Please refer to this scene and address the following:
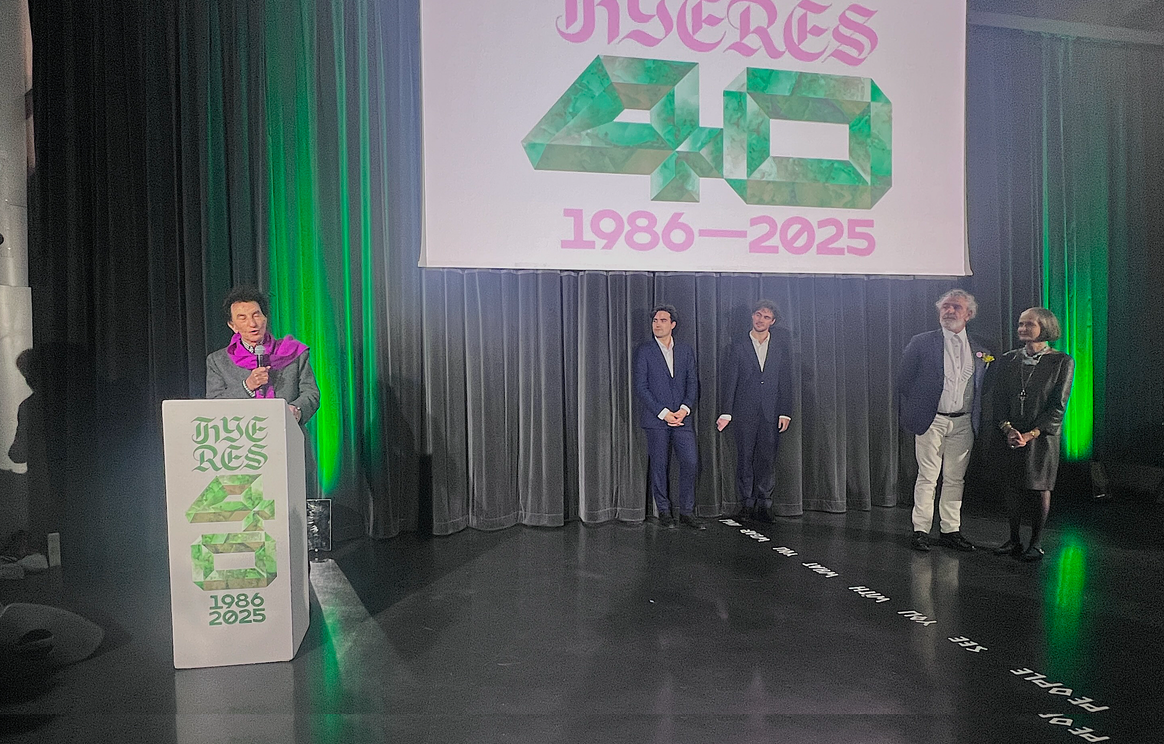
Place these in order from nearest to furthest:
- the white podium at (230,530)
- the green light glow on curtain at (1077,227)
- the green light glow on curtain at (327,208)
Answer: the white podium at (230,530) → the green light glow on curtain at (327,208) → the green light glow on curtain at (1077,227)

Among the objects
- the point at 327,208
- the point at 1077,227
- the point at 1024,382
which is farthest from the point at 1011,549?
the point at 327,208

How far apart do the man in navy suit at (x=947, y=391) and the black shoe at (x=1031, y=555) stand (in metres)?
0.40

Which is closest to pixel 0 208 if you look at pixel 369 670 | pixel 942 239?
pixel 369 670

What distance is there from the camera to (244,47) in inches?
169

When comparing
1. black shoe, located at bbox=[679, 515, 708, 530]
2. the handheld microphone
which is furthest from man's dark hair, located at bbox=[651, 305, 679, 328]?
the handheld microphone

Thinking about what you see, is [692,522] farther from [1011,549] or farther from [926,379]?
[1011,549]

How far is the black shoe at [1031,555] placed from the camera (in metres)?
3.92

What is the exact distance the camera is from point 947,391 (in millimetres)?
3963

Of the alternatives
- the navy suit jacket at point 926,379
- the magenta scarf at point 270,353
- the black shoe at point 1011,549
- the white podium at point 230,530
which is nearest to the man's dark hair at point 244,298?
the magenta scarf at point 270,353

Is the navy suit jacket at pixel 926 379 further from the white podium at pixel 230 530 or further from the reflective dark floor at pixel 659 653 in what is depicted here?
the white podium at pixel 230 530

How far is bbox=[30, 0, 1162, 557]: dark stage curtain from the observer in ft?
13.4

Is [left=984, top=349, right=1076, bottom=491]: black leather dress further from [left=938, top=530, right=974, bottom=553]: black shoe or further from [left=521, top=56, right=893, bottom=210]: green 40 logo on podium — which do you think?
[left=521, top=56, right=893, bottom=210]: green 40 logo on podium

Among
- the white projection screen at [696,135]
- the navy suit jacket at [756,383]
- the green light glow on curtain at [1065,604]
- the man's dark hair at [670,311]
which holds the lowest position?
the green light glow on curtain at [1065,604]

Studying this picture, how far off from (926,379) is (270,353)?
3.07 m
